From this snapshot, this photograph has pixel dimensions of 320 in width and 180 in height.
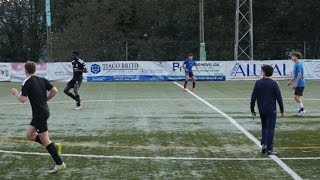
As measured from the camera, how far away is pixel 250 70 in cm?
3331

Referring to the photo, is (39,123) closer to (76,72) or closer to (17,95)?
(17,95)

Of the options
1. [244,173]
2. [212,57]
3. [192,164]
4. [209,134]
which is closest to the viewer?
[244,173]

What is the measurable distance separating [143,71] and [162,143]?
75.6 feet

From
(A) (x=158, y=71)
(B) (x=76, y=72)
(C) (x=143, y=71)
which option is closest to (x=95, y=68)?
(C) (x=143, y=71)

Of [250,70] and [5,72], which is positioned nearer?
[250,70]

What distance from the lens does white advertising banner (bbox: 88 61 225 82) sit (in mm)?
33375

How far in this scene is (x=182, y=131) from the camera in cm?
1242

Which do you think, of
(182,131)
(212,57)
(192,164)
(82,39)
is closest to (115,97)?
(182,131)

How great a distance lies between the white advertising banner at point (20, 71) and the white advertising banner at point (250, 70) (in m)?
11.5

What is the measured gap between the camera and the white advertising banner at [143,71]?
3338 centimetres

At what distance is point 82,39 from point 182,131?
3669 centimetres

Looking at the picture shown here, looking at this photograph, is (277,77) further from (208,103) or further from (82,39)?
(82,39)

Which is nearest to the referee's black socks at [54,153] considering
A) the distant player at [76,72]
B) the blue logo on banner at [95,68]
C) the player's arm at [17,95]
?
the player's arm at [17,95]

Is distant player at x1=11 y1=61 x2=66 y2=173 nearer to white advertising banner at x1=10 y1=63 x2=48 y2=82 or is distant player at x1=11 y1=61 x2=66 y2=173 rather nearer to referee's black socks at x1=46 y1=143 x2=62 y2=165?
referee's black socks at x1=46 y1=143 x2=62 y2=165
